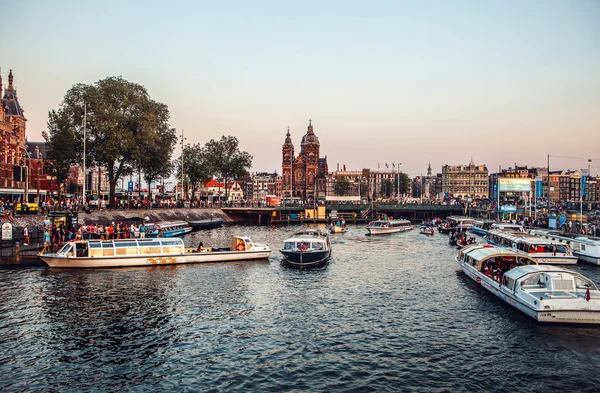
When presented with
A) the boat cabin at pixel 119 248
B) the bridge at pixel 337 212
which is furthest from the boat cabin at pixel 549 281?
the bridge at pixel 337 212

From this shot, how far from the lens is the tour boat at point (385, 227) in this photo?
88938 mm

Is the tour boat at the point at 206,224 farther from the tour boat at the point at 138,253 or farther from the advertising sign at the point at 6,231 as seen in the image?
the advertising sign at the point at 6,231

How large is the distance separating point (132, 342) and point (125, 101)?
70.2m

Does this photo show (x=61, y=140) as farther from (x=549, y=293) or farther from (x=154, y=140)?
(x=549, y=293)

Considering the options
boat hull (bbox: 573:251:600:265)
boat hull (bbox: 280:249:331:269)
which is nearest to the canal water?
boat hull (bbox: 280:249:331:269)

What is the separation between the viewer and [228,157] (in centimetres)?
14812

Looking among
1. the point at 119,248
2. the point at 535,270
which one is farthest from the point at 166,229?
the point at 535,270

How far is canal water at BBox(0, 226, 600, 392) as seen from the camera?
1978 centimetres

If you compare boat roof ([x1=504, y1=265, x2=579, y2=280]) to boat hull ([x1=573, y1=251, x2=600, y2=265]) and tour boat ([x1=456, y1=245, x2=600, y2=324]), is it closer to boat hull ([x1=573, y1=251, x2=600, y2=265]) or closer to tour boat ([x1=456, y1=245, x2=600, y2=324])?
tour boat ([x1=456, y1=245, x2=600, y2=324])

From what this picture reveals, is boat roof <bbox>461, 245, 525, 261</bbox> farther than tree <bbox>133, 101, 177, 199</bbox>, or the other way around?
tree <bbox>133, 101, 177, 199</bbox>

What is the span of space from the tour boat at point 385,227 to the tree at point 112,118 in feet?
152

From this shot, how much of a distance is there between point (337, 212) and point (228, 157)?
40290mm

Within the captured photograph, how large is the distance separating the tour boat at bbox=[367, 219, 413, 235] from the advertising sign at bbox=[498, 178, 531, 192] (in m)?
29.2

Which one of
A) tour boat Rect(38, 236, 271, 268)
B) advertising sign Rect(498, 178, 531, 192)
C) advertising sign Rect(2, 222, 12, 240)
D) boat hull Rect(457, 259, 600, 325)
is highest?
advertising sign Rect(498, 178, 531, 192)
